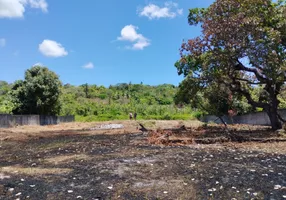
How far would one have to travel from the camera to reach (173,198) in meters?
5.89

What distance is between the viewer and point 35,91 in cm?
4228

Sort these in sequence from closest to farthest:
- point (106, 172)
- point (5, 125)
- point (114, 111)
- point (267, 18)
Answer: point (106, 172) → point (267, 18) → point (5, 125) → point (114, 111)

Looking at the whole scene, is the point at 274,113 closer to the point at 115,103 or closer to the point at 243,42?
the point at 243,42

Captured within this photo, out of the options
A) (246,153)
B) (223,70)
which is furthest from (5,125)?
(246,153)

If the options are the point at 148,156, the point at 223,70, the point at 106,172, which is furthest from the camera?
the point at 223,70

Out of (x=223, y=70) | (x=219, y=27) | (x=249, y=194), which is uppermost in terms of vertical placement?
(x=219, y=27)

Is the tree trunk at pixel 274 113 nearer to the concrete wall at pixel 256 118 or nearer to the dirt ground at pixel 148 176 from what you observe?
the concrete wall at pixel 256 118

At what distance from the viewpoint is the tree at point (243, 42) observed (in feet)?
54.8

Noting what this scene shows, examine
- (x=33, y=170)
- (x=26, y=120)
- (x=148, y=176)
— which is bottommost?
(x=148, y=176)

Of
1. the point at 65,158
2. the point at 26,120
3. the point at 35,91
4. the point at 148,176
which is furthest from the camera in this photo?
the point at 35,91

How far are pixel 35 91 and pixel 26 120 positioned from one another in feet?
22.4

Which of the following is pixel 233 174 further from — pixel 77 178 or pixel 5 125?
pixel 5 125

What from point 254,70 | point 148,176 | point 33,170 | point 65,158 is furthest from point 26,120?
point 148,176

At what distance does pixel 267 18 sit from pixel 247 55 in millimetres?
3051
